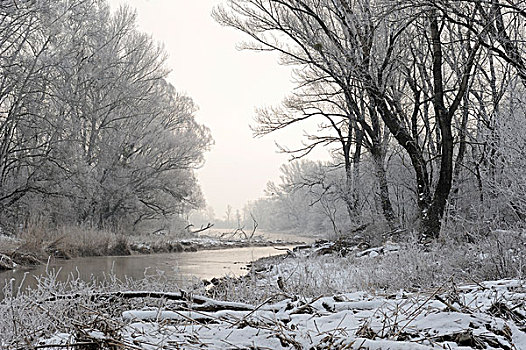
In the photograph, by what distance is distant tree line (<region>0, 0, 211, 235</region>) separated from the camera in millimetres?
16016

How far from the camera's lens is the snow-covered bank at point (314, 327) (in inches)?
74.4

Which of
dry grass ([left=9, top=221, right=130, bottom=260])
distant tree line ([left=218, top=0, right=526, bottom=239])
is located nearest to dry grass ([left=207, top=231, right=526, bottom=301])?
distant tree line ([left=218, top=0, right=526, bottom=239])

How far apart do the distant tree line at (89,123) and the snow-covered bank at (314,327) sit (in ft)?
42.8

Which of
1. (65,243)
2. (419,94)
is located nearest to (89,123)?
(65,243)

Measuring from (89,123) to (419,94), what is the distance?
58.3 feet

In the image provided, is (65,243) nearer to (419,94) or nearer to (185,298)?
(419,94)

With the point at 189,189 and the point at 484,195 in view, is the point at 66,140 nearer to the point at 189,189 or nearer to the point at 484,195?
the point at 189,189

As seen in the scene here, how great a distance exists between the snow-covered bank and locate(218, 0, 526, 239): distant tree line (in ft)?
11.8

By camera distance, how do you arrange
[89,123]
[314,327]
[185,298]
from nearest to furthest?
1. [314,327]
2. [185,298]
3. [89,123]

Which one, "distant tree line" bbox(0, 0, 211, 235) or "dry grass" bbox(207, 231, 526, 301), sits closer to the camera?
"dry grass" bbox(207, 231, 526, 301)

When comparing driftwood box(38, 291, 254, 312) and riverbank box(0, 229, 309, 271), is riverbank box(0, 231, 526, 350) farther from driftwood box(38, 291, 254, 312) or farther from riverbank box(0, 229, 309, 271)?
riverbank box(0, 229, 309, 271)

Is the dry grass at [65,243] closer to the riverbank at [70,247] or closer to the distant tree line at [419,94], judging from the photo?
the riverbank at [70,247]

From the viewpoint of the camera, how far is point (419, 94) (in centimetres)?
1037

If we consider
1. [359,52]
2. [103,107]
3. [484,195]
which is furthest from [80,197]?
[484,195]
